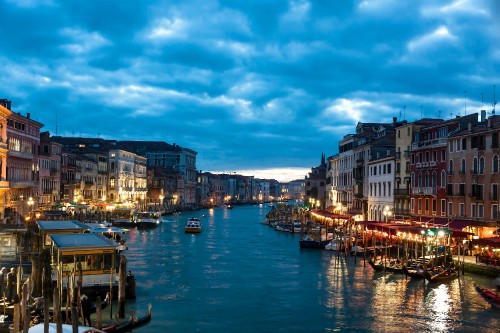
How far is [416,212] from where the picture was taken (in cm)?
4178

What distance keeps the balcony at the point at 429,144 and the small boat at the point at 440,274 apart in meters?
12.7

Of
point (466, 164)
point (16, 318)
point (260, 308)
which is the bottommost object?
point (260, 308)

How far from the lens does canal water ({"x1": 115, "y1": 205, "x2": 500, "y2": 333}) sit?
19.3 metres

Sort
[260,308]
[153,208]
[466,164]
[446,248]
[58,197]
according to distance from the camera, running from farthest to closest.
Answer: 1. [153,208]
2. [58,197]
3. [466,164]
4. [446,248]
5. [260,308]

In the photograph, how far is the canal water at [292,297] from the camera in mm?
19297

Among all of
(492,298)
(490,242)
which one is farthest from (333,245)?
(492,298)

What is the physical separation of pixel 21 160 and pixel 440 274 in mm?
33443

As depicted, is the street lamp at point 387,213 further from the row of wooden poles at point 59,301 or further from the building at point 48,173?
the building at point 48,173

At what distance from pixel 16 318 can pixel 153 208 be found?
87.0 m

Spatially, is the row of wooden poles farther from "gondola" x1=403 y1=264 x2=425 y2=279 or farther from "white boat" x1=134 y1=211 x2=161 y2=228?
"white boat" x1=134 y1=211 x2=161 y2=228

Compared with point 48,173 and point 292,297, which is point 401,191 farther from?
point 48,173

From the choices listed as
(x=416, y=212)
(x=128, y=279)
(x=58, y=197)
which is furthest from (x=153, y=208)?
(x=128, y=279)

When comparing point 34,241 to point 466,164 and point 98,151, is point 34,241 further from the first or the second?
point 98,151

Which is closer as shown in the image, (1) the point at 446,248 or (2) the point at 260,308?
(2) the point at 260,308
